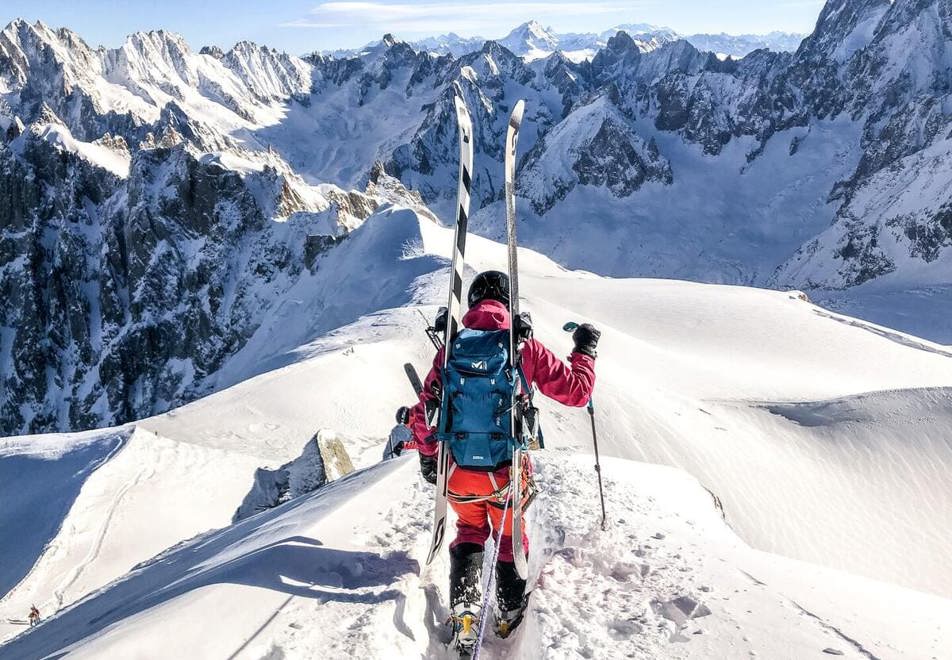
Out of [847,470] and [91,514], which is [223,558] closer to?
[91,514]

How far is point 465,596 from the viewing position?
16.2ft

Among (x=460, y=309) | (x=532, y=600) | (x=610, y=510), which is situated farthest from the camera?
(x=610, y=510)

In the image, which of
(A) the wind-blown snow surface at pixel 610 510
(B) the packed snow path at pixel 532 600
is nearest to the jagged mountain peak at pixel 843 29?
(A) the wind-blown snow surface at pixel 610 510

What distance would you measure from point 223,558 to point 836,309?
301ft

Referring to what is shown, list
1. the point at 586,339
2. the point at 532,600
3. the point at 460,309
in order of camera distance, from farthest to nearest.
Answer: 1. the point at 460,309
2. the point at 586,339
3. the point at 532,600

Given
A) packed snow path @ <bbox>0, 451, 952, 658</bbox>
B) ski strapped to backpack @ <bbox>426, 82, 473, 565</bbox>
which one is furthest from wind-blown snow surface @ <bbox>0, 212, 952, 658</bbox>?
ski strapped to backpack @ <bbox>426, 82, 473, 565</bbox>

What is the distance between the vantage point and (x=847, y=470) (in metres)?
18.0

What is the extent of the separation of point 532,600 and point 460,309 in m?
2.58

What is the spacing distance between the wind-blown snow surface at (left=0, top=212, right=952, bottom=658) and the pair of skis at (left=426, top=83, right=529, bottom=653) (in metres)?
0.52

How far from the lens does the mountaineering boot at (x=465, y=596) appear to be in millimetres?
4840

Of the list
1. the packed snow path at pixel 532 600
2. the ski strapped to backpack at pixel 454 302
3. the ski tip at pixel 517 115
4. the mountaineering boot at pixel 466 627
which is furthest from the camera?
the ski tip at pixel 517 115

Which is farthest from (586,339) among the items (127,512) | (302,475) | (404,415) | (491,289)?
(127,512)

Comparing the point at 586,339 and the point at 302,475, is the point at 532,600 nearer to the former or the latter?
the point at 586,339

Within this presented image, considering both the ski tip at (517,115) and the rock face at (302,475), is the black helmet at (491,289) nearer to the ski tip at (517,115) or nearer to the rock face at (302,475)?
the ski tip at (517,115)
